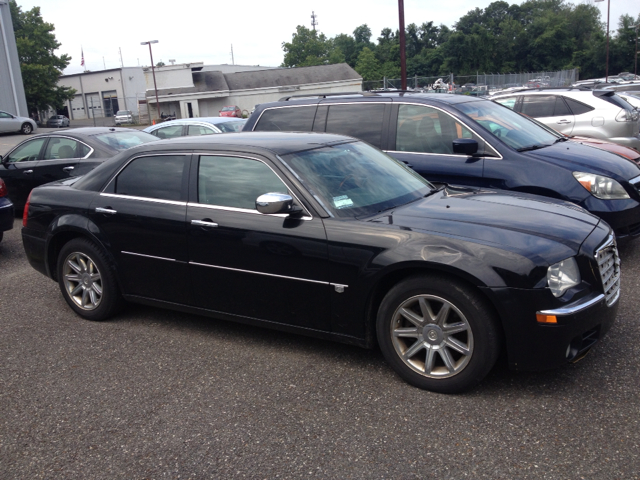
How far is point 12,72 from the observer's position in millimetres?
43500

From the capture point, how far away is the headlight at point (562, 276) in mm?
3375

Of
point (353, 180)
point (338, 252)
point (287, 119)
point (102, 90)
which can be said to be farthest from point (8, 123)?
point (102, 90)

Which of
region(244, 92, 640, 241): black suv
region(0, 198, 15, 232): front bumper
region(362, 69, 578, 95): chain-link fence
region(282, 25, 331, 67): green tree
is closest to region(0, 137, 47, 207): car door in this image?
region(0, 198, 15, 232): front bumper

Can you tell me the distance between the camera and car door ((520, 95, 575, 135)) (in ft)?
35.2

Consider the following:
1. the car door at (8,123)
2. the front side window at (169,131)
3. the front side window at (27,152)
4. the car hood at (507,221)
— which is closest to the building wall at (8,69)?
the car door at (8,123)

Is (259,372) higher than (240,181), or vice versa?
(240,181)

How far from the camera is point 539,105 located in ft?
36.2

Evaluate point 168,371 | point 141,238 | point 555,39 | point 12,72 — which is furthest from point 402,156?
point 555,39

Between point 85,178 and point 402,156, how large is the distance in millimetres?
3322

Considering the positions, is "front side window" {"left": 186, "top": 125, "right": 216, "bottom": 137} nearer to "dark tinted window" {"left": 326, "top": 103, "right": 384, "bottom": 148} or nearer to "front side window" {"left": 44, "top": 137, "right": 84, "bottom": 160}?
"front side window" {"left": 44, "top": 137, "right": 84, "bottom": 160}

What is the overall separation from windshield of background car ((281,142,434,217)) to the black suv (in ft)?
5.09

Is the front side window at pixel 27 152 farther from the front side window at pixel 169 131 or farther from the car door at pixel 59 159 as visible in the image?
the front side window at pixel 169 131

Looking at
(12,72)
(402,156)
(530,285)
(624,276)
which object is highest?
(12,72)

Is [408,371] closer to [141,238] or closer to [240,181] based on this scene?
[240,181]
